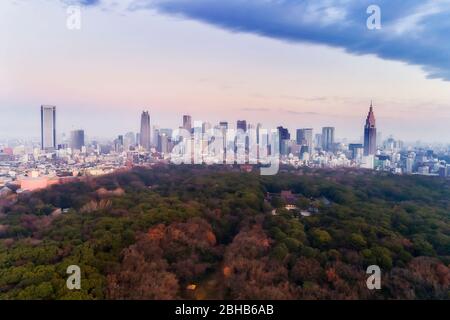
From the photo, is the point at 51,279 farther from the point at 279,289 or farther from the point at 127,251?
the point at 279,289

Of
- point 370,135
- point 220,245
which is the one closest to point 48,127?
point 220,245

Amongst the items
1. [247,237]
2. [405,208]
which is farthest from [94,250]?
[405,208]

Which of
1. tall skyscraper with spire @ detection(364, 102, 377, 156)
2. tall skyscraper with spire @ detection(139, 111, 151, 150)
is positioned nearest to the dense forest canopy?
tall skyscraper with spire @ detection(139, 111, 151, 150)

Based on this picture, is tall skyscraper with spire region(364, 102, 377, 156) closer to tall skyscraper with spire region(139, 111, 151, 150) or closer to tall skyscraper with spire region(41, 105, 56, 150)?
tall skyscraper with spire region(139, 111, 151, 150)

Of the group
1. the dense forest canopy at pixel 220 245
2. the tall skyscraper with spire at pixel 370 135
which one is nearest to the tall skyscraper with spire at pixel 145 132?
the dense forest canopy at pixel 220 245

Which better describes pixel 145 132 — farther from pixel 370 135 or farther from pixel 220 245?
pixel 370 135

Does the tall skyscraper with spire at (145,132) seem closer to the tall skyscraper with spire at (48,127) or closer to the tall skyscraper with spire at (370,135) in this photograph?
the tall skyscraper with spire at (48,127)

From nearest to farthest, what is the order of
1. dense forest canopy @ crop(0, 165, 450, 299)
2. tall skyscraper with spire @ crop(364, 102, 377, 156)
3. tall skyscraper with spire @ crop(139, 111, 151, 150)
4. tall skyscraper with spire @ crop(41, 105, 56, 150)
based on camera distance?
dense forest canopy @ crop(0, 165, 450, 299), tall skyscraper with spire @ crop(41, 105, 56, 150), tall skyscraper with spire @ crop(139, 111, 151, 150), tall skyscraper with spire @ crop(364, 102, 377, 156)
